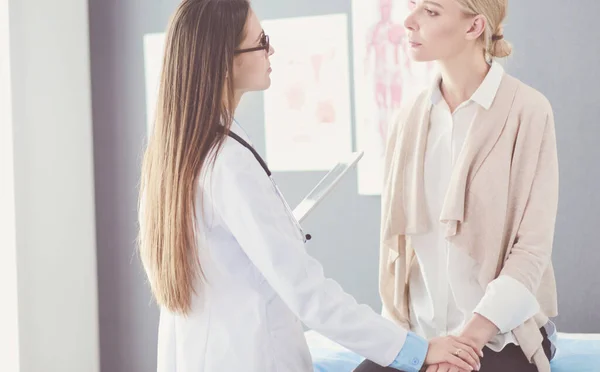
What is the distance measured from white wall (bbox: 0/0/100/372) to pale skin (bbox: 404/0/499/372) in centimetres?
182

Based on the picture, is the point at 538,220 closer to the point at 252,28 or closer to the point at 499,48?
the point at 499,48

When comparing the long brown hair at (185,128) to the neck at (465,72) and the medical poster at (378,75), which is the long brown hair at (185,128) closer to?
the neck at (465,72)

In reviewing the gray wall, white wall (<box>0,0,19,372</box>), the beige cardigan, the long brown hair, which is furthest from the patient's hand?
white wall (<box>0,0,19,372</box>)

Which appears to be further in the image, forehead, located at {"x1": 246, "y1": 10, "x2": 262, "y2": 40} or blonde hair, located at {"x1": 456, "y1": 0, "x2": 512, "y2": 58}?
blonde hair, located at {"x1": 456, "y1": 0, "x2": 512, "y2": 58}

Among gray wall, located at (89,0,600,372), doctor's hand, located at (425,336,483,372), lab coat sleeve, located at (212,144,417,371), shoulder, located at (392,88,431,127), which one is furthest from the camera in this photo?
gray wall, located at (89,0,600,372)

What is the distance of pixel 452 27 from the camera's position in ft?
5.74

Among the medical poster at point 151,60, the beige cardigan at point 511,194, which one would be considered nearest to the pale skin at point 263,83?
the beige cardigan at point 511,194

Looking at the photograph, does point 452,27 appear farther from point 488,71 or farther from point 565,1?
point 565,1

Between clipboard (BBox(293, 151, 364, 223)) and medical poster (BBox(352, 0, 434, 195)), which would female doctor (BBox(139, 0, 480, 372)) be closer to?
clipboard (BBox(293, 151, 364, 223))

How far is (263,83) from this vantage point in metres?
1.63

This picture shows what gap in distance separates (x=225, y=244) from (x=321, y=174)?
1.67 metres

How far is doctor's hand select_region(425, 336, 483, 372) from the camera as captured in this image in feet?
4.98

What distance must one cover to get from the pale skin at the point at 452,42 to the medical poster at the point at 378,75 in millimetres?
1139

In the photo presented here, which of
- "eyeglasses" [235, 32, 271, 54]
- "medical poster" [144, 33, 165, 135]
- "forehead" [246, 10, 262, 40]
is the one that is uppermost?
"medical poster" [144, 33, 165, 135]
